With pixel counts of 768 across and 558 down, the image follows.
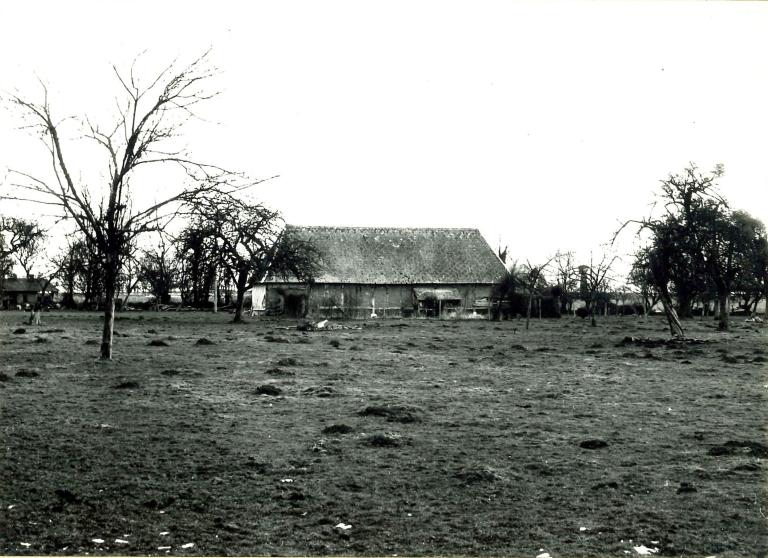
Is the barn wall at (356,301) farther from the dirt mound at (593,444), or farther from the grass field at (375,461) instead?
the dirt mound at (593,444)

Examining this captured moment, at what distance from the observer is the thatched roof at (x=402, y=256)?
173 ft

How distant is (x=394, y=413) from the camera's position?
11070 millimetres

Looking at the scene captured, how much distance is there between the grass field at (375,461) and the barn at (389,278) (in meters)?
34.2

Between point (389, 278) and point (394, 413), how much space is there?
4152 centimetres

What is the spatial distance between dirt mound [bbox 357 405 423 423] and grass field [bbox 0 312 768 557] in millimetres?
48

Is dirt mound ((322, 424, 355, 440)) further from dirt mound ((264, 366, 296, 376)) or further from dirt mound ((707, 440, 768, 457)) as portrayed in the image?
dirt mound ((264, 366, 296, 376))

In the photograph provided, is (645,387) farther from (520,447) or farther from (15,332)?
(15,332)

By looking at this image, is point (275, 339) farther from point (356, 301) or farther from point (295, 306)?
point (356, 301)

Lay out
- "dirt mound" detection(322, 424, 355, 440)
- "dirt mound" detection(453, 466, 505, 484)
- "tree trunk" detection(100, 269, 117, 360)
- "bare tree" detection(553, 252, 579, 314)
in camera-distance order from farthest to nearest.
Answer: "bare tree" detection(553, 252, 579, 314) < "tree trunk" detection(100, 269, 117, 360) < "dirt mound" detection(322, 424, 355, 440) < "dirt mound" detection(453, 466, 505, 484)

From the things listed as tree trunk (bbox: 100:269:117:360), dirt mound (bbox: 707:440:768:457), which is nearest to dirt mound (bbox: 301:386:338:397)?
tree trunk (bbox: 100:269:117:360)

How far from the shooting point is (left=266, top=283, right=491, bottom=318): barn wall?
50875 millimetres

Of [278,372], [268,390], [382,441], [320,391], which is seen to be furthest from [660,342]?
[382,441]

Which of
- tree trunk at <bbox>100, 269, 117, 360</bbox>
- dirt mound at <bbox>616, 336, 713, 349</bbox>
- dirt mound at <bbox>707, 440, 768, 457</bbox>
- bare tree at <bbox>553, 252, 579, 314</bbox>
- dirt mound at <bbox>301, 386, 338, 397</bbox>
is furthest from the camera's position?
bare tree at <bbox>553, 252, 579, 314</bbox>

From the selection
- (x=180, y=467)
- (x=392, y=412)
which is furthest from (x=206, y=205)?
(x=180, y=467)
